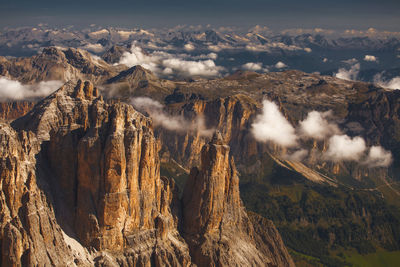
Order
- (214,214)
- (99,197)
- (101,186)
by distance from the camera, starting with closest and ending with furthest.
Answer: (99,197)
(101,186)
(214,214)

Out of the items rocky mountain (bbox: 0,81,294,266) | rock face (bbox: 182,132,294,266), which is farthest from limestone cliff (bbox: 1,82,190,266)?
rock face (bbox: 182,132,294,266)

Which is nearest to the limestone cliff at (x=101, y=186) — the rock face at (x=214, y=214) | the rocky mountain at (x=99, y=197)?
the rocky mountain at (x=99, y=197)

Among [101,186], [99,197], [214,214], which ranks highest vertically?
[101,186]

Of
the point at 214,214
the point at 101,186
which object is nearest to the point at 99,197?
the point at 101,186

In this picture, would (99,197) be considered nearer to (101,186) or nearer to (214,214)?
(101,186)

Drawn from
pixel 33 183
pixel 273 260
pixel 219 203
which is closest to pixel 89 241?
pixel 33 183

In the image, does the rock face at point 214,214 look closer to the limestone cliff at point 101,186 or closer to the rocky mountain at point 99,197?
the rocky mountain at point 99,197

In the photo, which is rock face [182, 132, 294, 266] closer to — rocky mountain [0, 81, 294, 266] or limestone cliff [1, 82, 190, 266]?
rocky mountain [0, 81, 294, 266]
